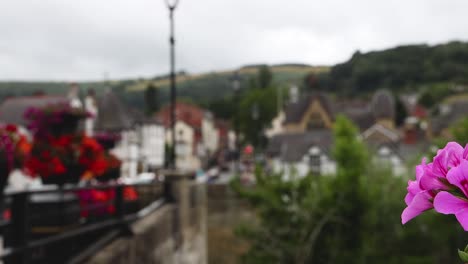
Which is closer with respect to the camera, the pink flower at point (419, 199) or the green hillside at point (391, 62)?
the pink flower at point (419, 199)

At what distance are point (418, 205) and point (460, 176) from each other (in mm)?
79

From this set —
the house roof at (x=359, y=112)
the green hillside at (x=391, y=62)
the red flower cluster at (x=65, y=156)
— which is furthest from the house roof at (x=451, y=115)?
the red flower cluster at (x=65, y=156)

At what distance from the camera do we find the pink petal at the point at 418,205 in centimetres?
58

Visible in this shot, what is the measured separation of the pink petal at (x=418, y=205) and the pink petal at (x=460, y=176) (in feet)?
0.19

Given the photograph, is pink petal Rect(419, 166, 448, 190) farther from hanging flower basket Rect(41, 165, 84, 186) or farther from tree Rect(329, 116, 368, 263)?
tree Rect(329, 116, 368, 263)

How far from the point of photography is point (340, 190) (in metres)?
17.9

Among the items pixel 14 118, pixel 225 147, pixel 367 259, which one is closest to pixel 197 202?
pixel 367 259

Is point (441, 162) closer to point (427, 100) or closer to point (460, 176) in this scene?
point (460, 176)

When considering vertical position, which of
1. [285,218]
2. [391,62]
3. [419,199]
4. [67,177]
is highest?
[391,62]

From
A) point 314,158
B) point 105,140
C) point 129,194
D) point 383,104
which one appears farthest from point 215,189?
point 383,104

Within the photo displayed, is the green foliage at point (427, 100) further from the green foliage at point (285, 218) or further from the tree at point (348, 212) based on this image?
the green foliage at point (285, 218)

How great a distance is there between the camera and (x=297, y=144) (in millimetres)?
50625

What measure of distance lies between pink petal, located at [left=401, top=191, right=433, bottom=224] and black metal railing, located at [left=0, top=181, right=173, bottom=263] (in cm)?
299

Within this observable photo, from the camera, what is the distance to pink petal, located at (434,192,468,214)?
507 millimetres
